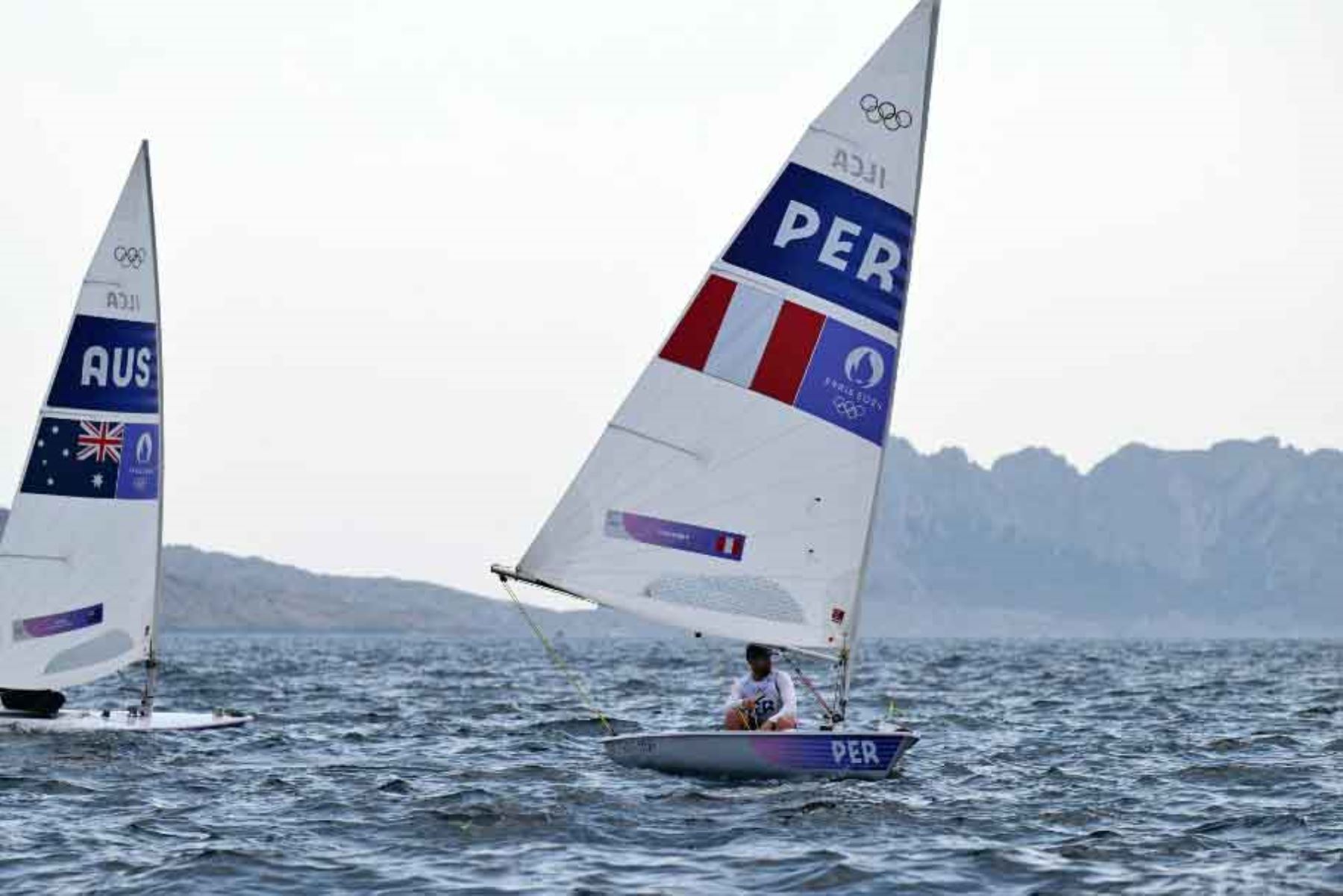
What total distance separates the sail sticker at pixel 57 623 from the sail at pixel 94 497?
0.05 ft

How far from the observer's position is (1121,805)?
20.0 m

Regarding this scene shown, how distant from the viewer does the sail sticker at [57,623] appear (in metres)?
26.9

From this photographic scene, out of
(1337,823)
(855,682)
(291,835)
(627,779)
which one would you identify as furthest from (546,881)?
(855,682)

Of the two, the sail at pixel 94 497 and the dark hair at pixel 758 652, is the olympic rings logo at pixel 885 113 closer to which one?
the dark hair at pixel 758 652

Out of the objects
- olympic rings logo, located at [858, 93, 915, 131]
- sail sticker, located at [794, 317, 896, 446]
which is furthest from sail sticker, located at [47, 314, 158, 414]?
olympic rings logo, located at [858, 93, 915, 131]

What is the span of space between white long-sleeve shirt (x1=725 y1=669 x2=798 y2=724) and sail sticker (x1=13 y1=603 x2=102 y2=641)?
1130cm

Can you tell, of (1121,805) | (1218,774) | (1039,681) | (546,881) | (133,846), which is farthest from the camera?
(1039,681)

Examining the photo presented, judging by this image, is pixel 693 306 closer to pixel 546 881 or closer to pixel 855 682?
pixel 546 881

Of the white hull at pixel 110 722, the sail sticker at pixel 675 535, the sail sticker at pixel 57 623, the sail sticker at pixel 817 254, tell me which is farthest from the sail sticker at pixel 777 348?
the sail sticker at pixel 57 623

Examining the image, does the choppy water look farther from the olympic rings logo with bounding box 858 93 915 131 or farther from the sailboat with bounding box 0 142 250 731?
the olympic rings logo with bounding box 858 93 915 131

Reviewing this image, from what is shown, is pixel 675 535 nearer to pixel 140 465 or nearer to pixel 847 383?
pixel 847 383

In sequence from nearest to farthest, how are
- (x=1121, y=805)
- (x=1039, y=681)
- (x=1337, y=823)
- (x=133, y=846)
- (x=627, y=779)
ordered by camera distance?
1. (x=133, y=846)
2. (x=1337, y=823)
3. (x=1121, y=805)
4. (x=627, y=779)
5. (x=1039, y=681)

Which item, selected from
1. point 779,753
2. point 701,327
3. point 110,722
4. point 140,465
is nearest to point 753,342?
point 701,327

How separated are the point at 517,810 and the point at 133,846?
3.82 metres
